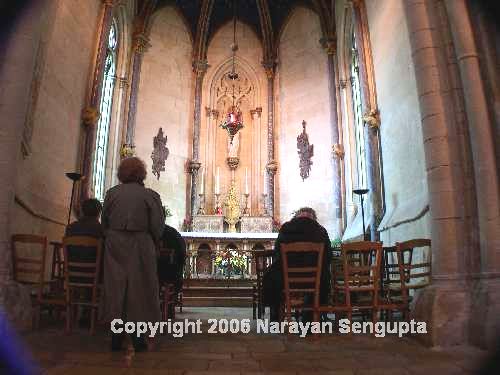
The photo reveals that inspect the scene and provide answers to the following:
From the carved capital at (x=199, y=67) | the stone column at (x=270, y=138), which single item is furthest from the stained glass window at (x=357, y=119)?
the carved capital at (x=199, y=67)

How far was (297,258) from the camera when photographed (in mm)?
4121

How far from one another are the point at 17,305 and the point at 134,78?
8969 mm

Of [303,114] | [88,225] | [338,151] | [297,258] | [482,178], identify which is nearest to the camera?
[482,178]

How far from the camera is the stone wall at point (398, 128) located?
5.61 m

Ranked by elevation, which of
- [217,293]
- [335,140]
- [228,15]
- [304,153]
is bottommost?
[217,293]

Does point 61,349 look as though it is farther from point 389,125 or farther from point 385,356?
point 389,125

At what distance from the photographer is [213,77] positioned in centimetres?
1344

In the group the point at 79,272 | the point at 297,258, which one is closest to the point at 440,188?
the point at 297,258

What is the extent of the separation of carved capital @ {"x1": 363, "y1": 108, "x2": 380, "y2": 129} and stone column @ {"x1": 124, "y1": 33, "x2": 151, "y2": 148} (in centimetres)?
629

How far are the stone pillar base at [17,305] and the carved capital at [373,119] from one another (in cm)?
635

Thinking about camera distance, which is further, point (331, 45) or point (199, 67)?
point (199, 67)

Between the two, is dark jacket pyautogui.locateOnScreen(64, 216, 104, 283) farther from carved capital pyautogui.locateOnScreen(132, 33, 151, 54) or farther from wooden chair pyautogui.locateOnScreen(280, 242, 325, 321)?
carved capital pyautogui.locateOnScreen(132, 33, 151, 54)

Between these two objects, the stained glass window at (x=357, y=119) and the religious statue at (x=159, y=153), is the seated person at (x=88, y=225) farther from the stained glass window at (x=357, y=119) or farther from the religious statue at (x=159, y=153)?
the religious statue at (x=159, y=153)

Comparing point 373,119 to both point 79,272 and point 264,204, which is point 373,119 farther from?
point 79,272
